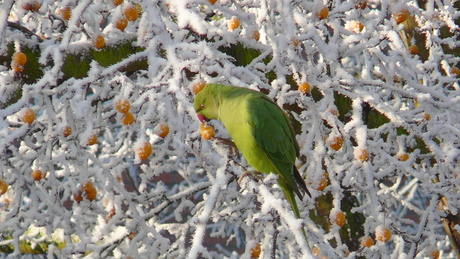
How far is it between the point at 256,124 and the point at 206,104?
0.26m

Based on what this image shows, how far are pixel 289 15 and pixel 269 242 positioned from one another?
3.16 ft

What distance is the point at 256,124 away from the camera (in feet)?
7.40

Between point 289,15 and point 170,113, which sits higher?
point 289,15

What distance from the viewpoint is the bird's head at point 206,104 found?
2299 mm

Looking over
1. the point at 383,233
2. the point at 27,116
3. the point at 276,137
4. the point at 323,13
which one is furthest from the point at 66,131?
the point at 383,233

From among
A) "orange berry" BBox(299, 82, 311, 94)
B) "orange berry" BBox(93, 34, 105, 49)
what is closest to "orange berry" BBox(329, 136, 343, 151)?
"orange berry" BBox(299, 82, 311, 94)

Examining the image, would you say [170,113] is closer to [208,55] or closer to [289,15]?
[208,55]

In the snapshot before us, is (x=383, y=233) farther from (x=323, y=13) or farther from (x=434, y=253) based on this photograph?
(x=323, y=13)

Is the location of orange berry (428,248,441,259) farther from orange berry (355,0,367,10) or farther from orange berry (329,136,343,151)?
orange berry (355,0,367,10)

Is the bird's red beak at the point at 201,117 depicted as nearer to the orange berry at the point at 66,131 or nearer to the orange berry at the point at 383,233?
the orange berry at the point at 66,131

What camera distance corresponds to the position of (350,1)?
2.30 metres

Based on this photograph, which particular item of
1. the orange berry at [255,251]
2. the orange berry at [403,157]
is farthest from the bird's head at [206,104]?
the orange berry at [403,157]

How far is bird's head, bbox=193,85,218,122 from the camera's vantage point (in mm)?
2299

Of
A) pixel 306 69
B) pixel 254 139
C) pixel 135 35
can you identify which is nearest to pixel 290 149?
pixel 254 139
